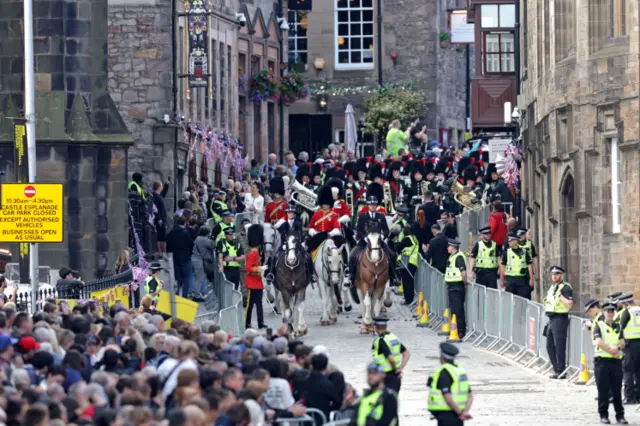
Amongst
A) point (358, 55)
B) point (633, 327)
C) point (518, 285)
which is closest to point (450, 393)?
point (633, 327)

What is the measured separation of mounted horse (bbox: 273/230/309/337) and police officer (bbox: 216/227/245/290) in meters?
2.31

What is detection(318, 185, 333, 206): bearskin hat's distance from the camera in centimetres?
3719

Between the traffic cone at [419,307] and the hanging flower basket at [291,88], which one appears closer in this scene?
the traffic cone at [419,307]

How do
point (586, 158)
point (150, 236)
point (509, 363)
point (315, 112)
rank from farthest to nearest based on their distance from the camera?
1. point (315, 112)
2. point (150, 236)
3. point (586, 158)
4. point (509, 363)

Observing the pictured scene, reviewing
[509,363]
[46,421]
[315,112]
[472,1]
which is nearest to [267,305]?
[509,363]

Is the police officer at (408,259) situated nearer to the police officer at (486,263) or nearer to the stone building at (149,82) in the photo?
the police officer at (486,263)

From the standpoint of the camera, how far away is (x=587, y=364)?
29.4m

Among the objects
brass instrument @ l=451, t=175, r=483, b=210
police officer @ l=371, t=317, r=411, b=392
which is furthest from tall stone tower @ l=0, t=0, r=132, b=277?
police officer @ l=371, t=317, r=411, b=392

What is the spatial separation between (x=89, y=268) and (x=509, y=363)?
32.3ft

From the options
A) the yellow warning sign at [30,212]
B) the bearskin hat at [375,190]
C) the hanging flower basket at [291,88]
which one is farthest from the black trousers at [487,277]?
the hanging flower basket at [291,88]

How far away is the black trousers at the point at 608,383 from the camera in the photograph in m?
25.8

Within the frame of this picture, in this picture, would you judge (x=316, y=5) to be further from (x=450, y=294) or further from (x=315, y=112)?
(x=450, y=294)

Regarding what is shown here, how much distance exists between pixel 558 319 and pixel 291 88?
34713 mm

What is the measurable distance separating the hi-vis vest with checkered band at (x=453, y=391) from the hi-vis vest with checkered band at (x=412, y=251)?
1758 cm
